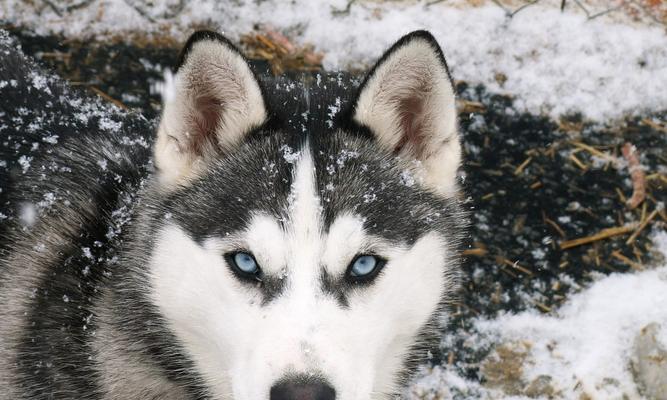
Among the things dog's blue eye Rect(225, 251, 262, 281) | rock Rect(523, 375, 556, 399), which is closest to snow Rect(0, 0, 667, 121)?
rock Rect(523, 375, 556, 399)

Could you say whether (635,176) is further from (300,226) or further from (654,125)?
(300,226)

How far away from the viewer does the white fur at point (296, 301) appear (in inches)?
89.1

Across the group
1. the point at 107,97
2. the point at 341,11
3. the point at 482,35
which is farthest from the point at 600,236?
the point at 107,97

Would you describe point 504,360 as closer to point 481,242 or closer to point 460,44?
point 481,242

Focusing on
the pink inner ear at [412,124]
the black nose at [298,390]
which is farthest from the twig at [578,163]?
the black nose at [298,390]

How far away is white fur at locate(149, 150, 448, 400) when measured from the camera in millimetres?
2264

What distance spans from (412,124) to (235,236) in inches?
31.0

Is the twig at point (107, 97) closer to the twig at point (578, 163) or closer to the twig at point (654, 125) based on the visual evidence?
the twig at point (578, 163)

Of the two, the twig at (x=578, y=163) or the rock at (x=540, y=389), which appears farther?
the twig at (x=578, y=163)

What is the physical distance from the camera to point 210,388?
2795mm

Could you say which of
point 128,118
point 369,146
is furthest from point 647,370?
point 128,118

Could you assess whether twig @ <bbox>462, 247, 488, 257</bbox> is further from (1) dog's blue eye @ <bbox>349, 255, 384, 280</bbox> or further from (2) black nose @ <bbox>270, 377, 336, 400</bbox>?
(2) black nose @ <bbox>270, 377, 336, 400</bbox>

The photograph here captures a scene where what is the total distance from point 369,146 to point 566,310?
70.5 inches

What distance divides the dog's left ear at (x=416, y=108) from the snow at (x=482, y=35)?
6.74 feet
